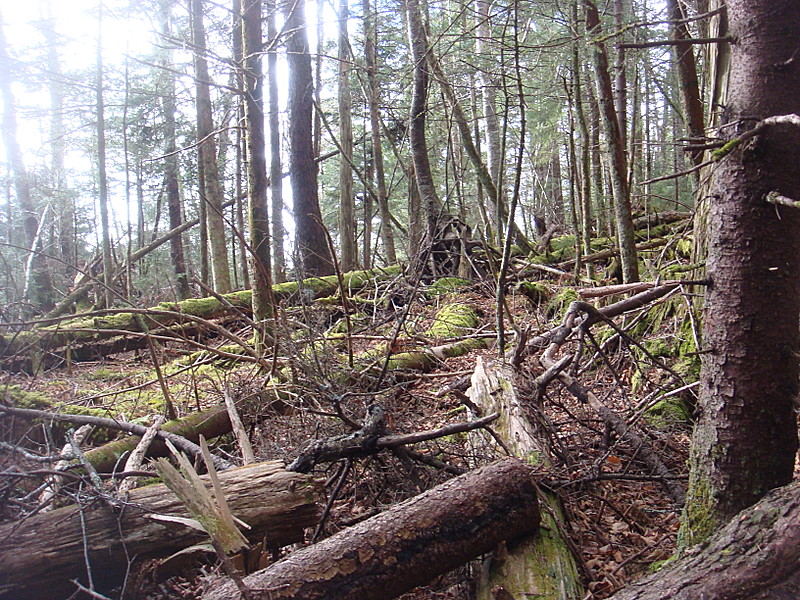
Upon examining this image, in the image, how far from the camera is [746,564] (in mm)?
1837

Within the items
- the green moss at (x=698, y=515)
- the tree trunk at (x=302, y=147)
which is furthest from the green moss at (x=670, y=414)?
the tree trunk at (x=302, y=147)

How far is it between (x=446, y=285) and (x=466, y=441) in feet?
16.4

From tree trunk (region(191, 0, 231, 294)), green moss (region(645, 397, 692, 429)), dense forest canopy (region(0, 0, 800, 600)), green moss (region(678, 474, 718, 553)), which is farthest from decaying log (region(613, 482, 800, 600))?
tree trunk (region(191, 0, 231, 294))

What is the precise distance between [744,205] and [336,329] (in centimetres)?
537

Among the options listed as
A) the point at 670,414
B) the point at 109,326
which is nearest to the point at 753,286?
the point at 670,414

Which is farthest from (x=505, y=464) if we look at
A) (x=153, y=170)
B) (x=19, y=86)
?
(x=19, y=86)

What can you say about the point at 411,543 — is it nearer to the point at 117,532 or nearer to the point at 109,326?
the point at 117,532

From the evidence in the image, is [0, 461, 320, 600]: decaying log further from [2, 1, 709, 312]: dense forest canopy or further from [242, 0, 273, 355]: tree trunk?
[2, 1, 709, 312]: dense forest canopy

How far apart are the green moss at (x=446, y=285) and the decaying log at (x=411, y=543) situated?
560 centimetres

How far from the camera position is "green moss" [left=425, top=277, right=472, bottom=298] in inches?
335

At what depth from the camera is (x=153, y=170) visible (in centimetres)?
1587

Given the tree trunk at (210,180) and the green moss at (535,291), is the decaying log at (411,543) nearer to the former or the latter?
the green moss at (535,291)

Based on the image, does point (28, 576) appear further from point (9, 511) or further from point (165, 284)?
point (165, 284)

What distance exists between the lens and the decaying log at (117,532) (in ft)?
8.95
